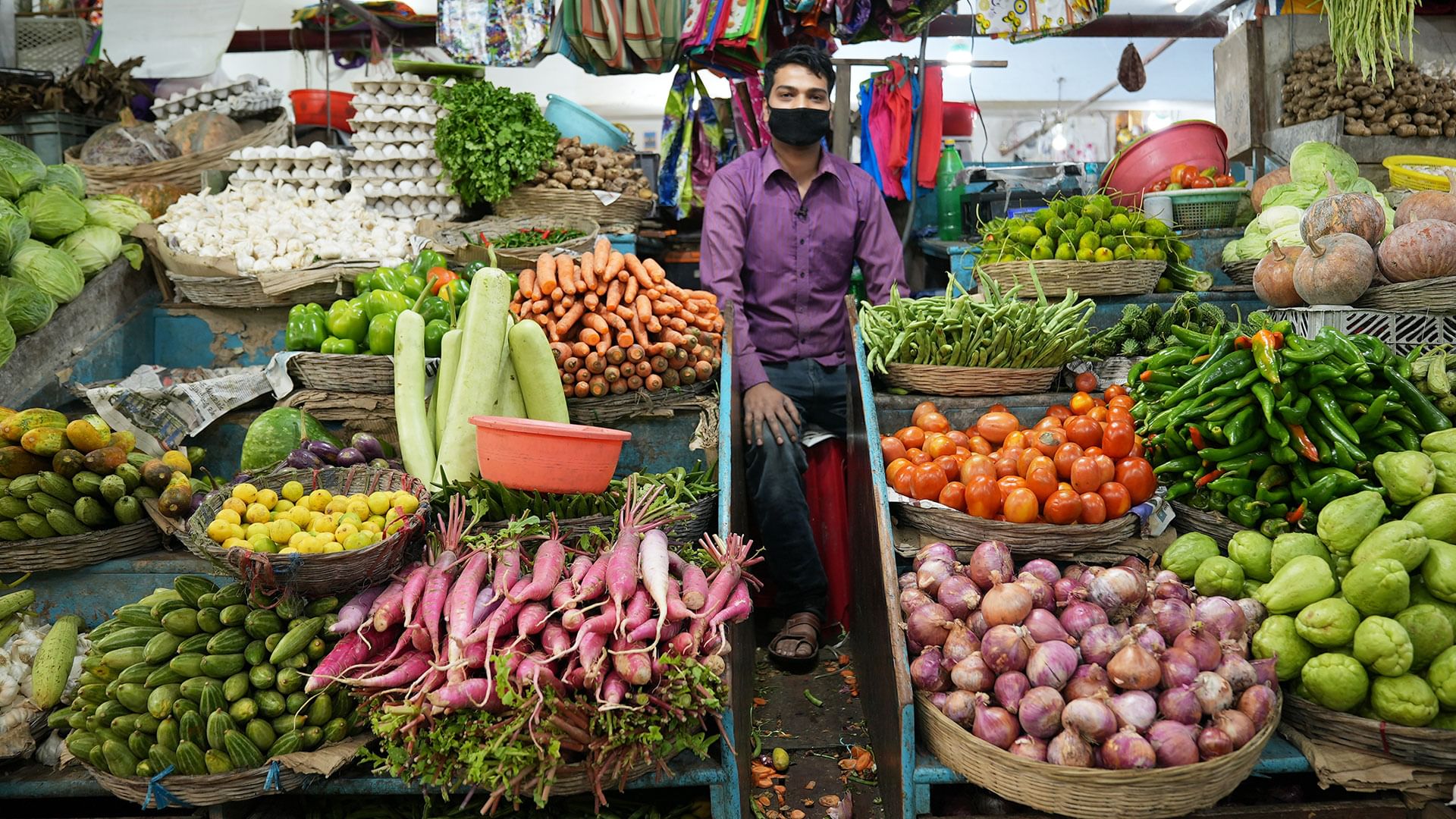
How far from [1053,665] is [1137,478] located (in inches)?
34.5

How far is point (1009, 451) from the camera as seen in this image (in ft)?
9.75

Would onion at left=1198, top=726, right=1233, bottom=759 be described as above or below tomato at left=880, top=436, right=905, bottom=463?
below

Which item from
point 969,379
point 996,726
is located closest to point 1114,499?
point 969,379

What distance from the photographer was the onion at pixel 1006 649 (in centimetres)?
231

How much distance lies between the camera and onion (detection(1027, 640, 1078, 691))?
2236 millimetres

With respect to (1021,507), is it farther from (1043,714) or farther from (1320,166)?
(1320,166)

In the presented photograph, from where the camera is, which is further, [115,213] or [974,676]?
[115,213]

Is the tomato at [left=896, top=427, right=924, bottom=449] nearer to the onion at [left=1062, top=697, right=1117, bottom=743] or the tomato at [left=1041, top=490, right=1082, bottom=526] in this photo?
the tomato at [left=1041, top=490, right=1082, bottom=526]

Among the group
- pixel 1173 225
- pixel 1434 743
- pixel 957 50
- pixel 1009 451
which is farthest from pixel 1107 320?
pixel 957 50

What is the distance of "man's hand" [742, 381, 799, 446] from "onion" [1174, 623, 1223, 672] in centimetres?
174

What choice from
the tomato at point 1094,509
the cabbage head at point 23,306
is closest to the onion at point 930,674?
the tomato at point 1094,509

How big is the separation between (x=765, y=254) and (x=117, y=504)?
2787 millimetres

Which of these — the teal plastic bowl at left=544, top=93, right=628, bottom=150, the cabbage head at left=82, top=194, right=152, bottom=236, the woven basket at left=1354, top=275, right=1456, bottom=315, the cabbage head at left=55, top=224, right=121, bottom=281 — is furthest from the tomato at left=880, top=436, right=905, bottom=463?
the cabbage head at left=82, top=194, right=152, bottom=236

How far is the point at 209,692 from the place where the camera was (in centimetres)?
222
